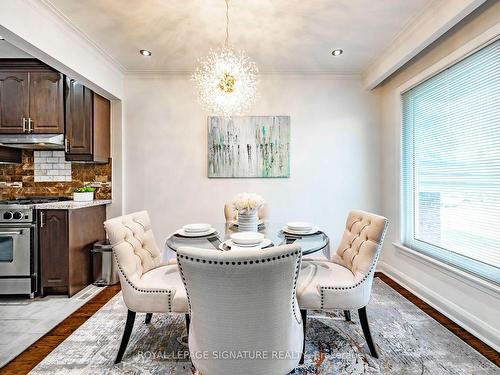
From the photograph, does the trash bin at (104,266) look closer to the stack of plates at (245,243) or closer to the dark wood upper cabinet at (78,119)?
the dark wood upper cabinet at (78,119)

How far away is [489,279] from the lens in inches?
84.5

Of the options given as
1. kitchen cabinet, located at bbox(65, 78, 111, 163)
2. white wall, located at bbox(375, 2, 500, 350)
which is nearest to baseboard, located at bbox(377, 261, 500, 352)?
white wall, located at bbox(375, 2, 500, 350)

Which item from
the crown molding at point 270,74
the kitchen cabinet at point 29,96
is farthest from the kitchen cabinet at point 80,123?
the crown molding at point 270,74

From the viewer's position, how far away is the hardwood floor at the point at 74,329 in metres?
1.89

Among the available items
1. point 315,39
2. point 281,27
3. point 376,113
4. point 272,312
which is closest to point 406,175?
point 376,113

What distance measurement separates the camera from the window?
2146 mm

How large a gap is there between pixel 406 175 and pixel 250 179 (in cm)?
191

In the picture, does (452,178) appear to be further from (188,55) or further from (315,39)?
(188,55)

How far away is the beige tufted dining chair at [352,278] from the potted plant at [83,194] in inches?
111

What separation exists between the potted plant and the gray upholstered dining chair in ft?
9.62

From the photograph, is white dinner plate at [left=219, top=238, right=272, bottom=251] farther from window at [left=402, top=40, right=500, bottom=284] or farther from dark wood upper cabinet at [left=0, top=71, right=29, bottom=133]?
dark wood upper cabinet at [left=0, top=71, right=29, bottom=133]

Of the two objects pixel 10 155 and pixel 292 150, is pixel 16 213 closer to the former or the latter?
pixel 10 155

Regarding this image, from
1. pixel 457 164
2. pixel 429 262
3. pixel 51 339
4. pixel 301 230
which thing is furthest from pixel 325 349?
pixel 51 339

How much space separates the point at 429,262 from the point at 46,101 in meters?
4.51
